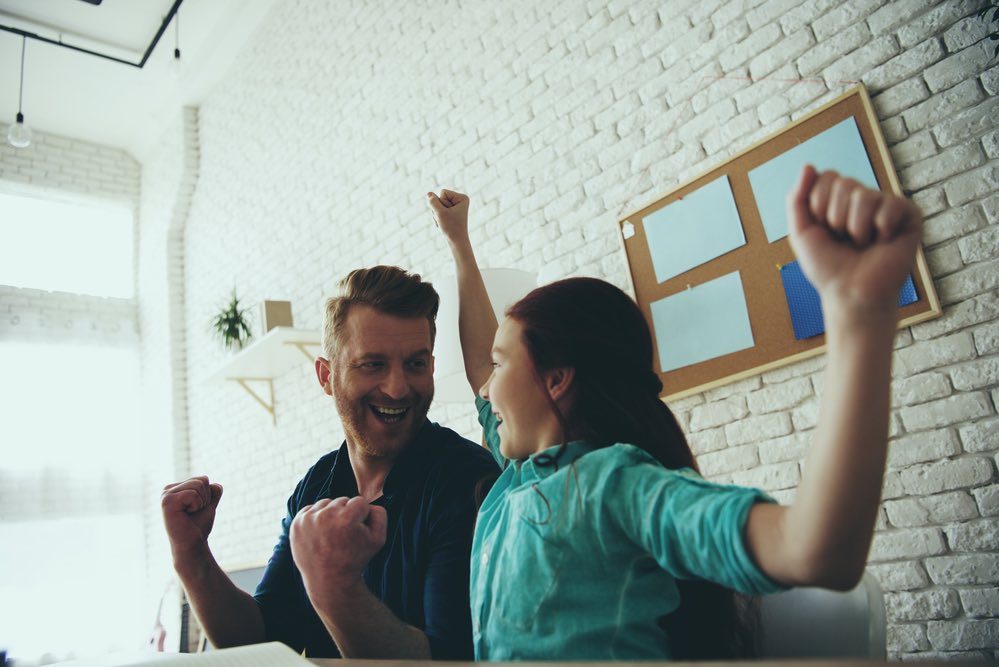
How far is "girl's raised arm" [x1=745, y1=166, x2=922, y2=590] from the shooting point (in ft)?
1.71

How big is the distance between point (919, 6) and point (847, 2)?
20 cm

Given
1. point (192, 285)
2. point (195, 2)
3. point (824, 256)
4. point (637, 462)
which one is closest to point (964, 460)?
point (637, 462)

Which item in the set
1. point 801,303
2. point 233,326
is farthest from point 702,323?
point 233,326

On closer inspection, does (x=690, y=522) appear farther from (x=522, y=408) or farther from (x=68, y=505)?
(x=68, y=505)

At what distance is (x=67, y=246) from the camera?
6.09 meters

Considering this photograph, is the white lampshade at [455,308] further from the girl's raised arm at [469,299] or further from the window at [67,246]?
the window at [67,246]

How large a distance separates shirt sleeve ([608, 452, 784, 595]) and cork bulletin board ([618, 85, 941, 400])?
4.68 feet

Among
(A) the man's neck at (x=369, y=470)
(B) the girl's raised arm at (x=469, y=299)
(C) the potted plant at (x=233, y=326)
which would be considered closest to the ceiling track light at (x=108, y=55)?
(C) the potted plant at (x=233, y=326)

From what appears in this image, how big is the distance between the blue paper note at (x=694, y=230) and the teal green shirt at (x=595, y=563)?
1.56 m

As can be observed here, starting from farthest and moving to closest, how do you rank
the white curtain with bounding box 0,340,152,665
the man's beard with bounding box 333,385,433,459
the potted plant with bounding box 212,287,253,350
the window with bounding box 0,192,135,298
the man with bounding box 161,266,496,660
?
1. the window with bounding box 0,192,135,298
2. the white curtain with bounding box 0,340,152,665
3. the potted plant with bounding box 212,287,253,350
4. the man's beard with bounding box 333,385,433,459
5. the man with bounding box 161,266,496,660

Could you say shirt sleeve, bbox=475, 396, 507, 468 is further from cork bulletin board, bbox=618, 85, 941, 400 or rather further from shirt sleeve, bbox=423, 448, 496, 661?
cork bulletin board, bbox=618, 85, 941, 400

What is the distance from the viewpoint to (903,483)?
1850 millimetres

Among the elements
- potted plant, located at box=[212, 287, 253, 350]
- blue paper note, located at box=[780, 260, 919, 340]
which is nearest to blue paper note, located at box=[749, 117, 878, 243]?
blue paper note, located at box=[780, 260, 919, 340]

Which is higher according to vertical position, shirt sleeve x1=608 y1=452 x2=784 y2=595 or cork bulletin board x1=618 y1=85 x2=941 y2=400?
cork bulletin board x1=618 y1=85 x2=941 y2=400
